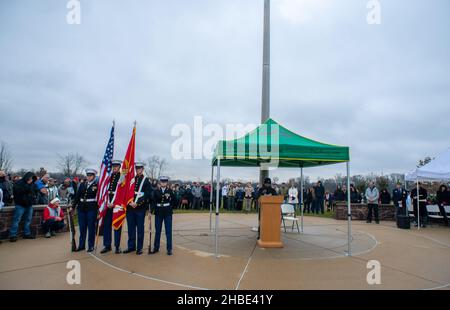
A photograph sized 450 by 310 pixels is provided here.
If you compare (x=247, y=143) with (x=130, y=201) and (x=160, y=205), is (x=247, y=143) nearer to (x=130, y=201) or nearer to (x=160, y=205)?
(x=160, y=205)

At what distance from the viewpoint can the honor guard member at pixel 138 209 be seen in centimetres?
680

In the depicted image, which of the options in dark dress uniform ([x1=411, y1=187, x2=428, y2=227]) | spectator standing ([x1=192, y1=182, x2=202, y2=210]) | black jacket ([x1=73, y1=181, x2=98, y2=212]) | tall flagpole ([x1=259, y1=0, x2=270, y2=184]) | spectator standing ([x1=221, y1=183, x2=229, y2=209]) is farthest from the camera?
spectator standing ([x1=221, y1=183, x2=229, y2=209])

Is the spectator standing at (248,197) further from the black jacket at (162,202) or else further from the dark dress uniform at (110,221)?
the dark dress uniform at (110,221)

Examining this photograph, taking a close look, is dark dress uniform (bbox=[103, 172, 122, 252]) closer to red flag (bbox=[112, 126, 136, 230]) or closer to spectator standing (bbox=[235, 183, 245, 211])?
red flag (bbox=[112, 126, 136, 230])

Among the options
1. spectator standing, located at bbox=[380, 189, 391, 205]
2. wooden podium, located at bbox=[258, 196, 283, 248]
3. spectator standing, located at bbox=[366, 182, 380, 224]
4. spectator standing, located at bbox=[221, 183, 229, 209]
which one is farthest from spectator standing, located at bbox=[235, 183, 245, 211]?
wooden podium, located at bbox=[258, 196, 283, 248]

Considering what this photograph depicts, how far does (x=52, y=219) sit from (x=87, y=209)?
2.75 metres

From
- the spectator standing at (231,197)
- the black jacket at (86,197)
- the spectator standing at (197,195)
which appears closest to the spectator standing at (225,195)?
the spectator standing at (231,197)

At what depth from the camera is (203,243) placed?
8109mm

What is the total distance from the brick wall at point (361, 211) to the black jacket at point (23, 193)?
1364 centimetres

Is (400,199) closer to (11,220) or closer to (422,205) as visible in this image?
(422,205)

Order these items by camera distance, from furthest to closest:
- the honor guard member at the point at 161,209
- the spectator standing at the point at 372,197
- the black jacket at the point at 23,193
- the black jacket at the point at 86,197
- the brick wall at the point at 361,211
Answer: the brick wall at the point at 361,211
the spectator standing at the point at 372,197
the black jacket at the point at 23,193
the black jacket at the point at 86,197
the honor guard member at the point at 161,209

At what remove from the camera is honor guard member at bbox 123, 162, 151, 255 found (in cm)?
680

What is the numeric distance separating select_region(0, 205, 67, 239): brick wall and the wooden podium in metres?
6.73
